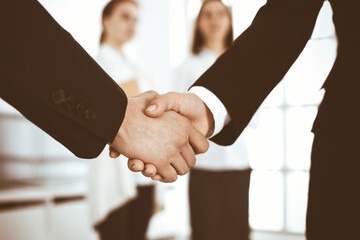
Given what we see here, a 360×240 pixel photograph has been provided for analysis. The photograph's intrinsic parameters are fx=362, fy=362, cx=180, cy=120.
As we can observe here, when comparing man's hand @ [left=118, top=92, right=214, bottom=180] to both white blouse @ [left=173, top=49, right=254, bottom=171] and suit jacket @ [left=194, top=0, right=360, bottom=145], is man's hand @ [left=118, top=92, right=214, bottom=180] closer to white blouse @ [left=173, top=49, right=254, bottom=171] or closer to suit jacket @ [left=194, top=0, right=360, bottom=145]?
suit jacket @ [left=194, top=0, right=360, bottom=145]

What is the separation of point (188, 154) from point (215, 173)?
0.87 m

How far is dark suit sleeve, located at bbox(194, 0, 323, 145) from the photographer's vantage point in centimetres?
66

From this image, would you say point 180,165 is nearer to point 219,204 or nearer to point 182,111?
point 182,111

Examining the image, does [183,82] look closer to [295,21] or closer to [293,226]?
[295,21]

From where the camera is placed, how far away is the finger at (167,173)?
800mm

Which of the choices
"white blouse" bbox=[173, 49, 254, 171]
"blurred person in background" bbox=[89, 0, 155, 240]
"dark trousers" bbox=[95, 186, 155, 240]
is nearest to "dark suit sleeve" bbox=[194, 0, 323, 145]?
"white blouse" bbox=[173, 49, 254, 171]

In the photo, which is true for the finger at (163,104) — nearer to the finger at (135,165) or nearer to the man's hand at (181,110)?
the man's hand at (181,110)

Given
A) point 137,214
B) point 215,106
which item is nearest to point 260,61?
point 215,106

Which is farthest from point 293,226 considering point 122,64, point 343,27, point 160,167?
point 343,27

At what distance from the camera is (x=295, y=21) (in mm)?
Result: 665

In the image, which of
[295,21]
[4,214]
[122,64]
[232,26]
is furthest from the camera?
[4,214]

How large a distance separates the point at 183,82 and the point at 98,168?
584 millimetres

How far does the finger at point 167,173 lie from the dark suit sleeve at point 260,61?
0.19 m

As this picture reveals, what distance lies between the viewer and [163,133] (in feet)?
2.63
